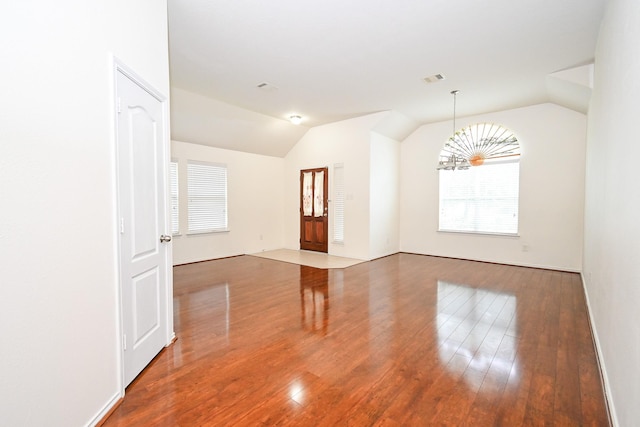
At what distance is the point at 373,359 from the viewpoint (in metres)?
2.46

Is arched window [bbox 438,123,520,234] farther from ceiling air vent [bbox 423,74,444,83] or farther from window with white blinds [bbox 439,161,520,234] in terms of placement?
ceiling air vent [bbox 423,74,444,83]

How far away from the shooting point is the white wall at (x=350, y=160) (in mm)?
6383

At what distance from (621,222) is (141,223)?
10.7ft

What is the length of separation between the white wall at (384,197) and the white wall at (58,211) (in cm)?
512

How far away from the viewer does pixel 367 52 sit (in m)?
3.63

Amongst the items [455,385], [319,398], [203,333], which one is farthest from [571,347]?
[203,333]

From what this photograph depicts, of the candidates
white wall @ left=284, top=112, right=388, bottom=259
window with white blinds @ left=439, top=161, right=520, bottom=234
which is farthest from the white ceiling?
window with white blinds @ left=439, top=161, right=520, bottom=234

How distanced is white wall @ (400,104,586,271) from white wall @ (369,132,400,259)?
941 mm

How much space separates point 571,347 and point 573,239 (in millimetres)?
3510

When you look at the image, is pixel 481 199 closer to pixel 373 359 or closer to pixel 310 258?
pixel 310 258

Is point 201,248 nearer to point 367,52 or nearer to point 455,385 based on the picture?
point 367,52

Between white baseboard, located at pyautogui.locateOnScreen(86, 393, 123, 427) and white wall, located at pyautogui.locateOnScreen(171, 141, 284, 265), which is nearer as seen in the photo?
white baseboard, located at pyautogui.locateOnScreen(86, 393, 123, 427)

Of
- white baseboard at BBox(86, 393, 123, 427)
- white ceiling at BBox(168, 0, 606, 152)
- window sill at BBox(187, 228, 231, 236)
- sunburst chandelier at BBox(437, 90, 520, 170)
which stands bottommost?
white baseboard at BBox(86, 393, 123, 427)

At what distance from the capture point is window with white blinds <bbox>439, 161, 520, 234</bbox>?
19.5 feet
